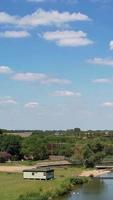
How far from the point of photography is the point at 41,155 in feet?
371

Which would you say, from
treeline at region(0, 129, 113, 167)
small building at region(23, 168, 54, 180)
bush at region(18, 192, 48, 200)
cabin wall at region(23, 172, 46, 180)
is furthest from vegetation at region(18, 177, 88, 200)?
treeline at region(0, 129, 113, 167)

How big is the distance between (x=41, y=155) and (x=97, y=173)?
33.3 metres

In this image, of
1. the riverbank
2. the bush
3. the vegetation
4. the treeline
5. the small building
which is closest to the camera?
the bush

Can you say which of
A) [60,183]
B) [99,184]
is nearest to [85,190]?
[60,183]

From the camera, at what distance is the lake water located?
172 feet

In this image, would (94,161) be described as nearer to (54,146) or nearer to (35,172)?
(35,172)

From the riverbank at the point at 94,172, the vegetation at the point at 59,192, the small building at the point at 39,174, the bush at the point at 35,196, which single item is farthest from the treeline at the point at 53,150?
the bush at the point at 35,196

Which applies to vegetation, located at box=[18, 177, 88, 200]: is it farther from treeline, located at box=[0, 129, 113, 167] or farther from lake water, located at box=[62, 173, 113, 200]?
treeline, located at box=[0, 129, 113, 167]

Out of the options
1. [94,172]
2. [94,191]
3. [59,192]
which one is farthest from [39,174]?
[94,172]

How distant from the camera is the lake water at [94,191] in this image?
52.6m

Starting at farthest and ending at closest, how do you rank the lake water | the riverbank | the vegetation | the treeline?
the treeline → the riverbank → the lake water → the vegetation

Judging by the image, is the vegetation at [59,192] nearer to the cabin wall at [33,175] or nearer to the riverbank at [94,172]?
the cabin wall at [33,175]

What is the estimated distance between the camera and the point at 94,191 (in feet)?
194

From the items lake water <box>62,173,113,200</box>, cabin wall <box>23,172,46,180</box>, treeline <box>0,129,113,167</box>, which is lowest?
lake water <box>62,173,113,200</box>
